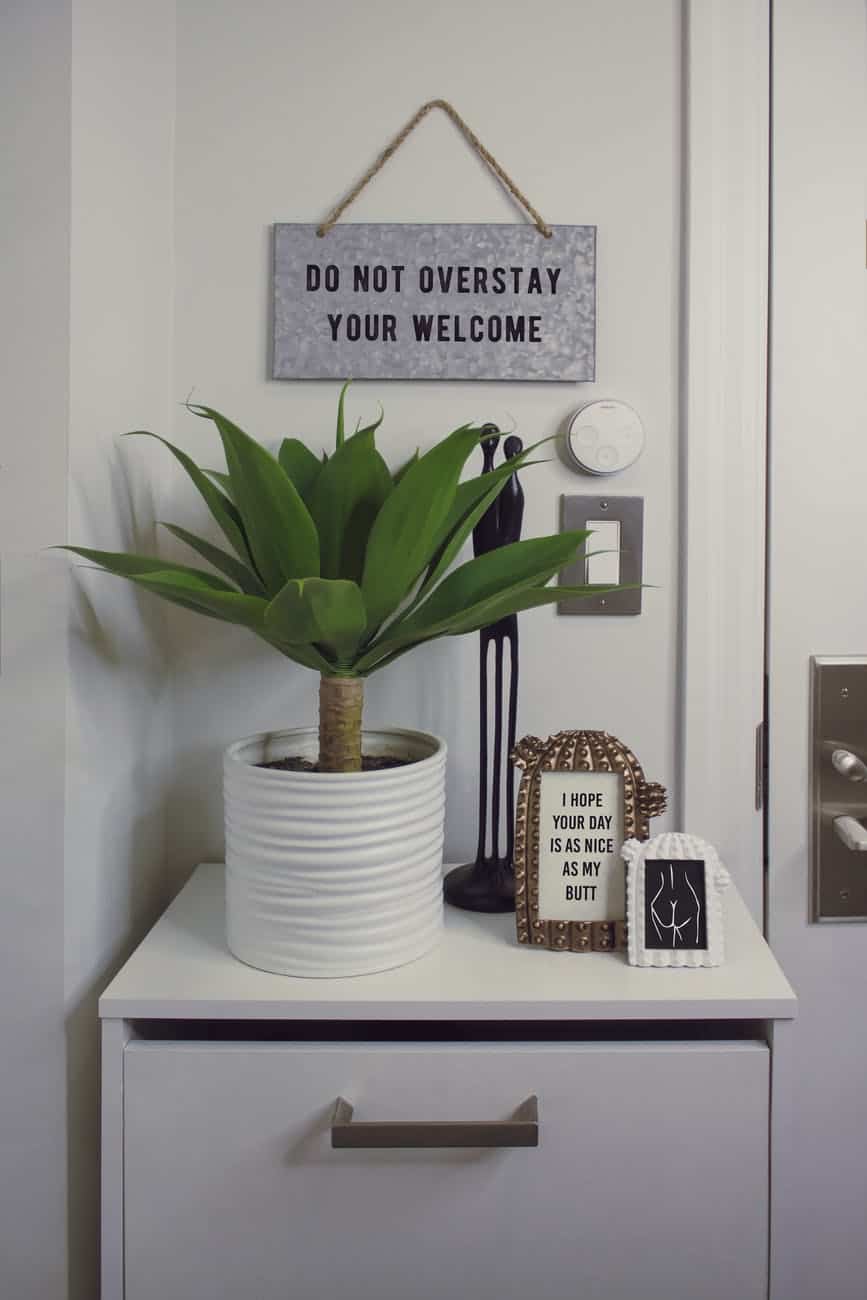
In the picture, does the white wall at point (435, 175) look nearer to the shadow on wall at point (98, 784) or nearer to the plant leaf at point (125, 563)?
the shadow on wall at point (98, 784)

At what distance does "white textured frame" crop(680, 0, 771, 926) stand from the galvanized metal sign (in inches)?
5.5

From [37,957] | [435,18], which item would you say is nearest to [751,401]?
[435,18]

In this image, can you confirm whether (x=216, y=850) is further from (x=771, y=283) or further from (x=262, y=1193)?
(x=771, y=283)

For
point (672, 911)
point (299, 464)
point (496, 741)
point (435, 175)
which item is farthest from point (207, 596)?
point (435, 175)

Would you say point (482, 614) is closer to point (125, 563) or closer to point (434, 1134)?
point (125, 563)

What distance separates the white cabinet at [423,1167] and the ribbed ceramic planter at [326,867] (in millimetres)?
40

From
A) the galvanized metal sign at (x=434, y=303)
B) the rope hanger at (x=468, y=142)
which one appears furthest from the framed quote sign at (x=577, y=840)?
the rope hanger at (x=468, y=142)

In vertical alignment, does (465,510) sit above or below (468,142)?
below

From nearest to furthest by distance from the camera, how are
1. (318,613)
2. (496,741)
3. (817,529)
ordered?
(318,613) → (496,741) → (817,529)

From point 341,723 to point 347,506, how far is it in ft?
0.64

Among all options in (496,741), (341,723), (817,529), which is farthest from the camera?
(817,529)

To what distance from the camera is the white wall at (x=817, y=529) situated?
42.5 inches

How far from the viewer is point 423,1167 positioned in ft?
2.54

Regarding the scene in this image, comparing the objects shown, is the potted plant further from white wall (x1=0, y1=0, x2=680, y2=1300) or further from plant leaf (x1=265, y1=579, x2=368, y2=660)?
white wall (x1=0, y1=0, x2=680, y2=1300)
